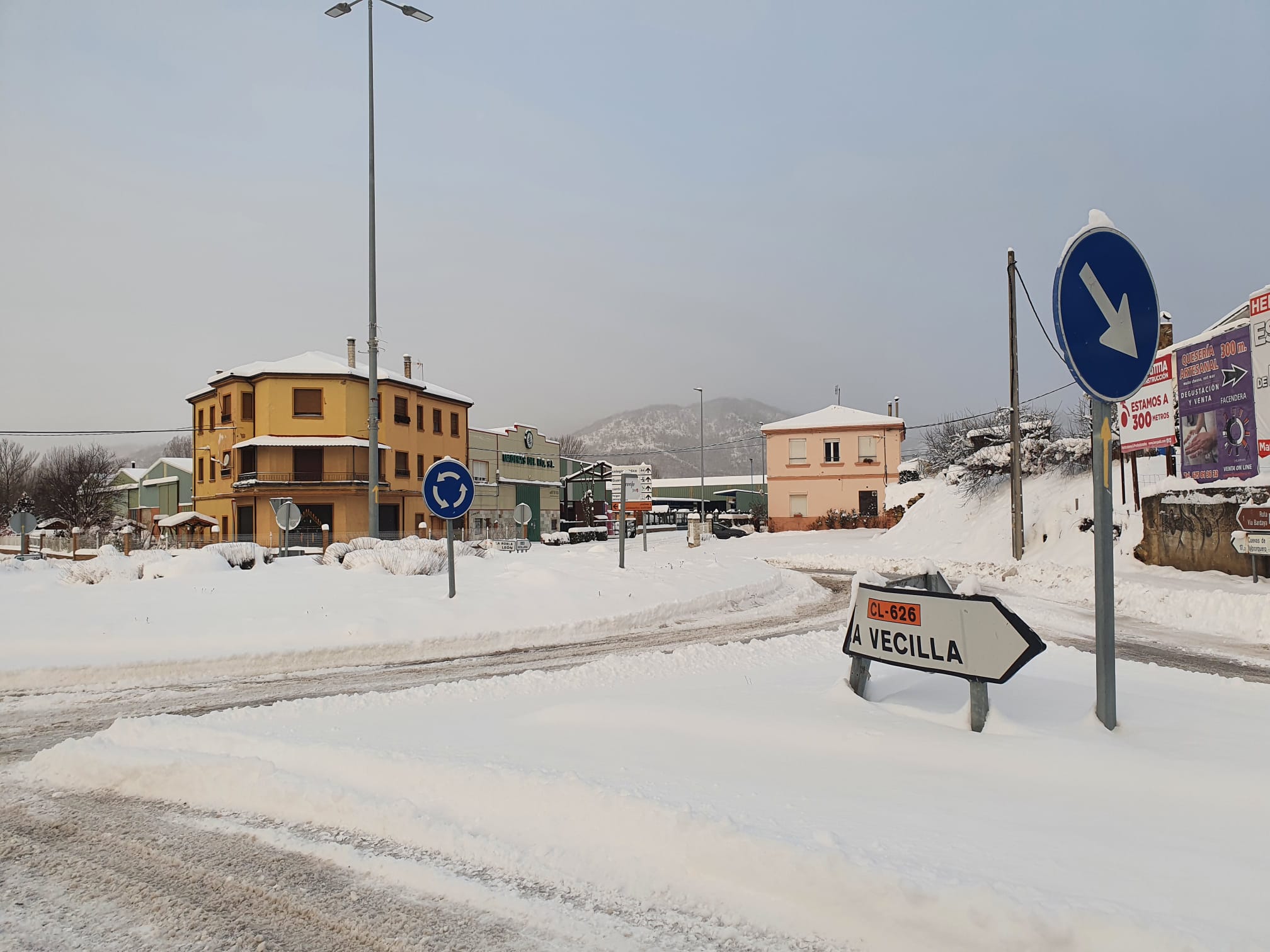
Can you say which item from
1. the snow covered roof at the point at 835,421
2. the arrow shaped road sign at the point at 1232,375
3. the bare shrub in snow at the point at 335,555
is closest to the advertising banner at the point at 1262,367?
the arrow shaped road sign at the point at 1232,375

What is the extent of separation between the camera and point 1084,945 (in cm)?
244

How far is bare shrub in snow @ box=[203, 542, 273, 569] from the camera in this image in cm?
1521

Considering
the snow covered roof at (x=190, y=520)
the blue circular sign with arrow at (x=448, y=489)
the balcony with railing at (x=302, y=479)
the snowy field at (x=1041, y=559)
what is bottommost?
the snowy field at (x=1041, y=559)

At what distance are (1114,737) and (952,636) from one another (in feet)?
3.33

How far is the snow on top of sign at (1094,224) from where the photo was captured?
428 cm

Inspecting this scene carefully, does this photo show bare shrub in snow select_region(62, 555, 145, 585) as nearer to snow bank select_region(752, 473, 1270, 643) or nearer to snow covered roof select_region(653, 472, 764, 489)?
snow bank select_region(752, 473, 1270, 643)

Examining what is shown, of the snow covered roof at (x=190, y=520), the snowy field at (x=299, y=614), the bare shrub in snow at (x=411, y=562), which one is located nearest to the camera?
the snowy field at (x=299, y=614)

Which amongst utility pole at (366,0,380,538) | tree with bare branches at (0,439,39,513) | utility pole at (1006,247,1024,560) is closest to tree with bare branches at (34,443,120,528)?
tree with bare branches at (0,439,39,513)

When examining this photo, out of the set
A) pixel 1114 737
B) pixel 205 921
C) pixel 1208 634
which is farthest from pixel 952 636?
pixel 1208 634

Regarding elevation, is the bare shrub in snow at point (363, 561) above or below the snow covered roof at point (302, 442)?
below

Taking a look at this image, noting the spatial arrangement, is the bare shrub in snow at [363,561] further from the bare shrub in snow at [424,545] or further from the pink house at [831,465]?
the pink house at [831,465]

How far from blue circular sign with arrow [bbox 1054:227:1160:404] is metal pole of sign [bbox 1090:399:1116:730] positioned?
0.66 ft

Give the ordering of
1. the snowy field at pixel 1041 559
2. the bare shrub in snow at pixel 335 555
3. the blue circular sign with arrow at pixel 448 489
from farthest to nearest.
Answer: the bare shrub in snow at pixel 335 555 < the blue circular sign with arrow at pixel 448 489 < the snowy field at pixel 1041 559

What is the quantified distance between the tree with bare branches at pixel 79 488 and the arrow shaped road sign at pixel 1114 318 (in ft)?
209
